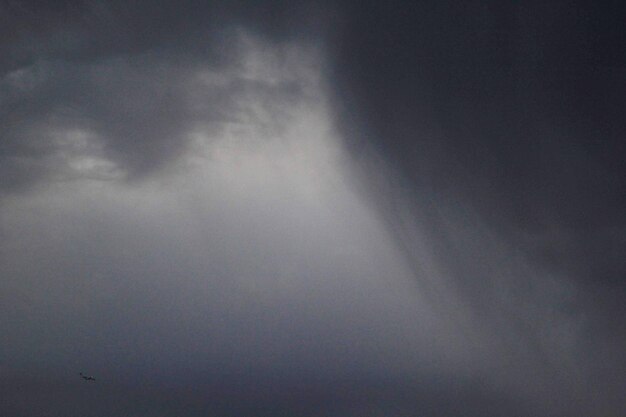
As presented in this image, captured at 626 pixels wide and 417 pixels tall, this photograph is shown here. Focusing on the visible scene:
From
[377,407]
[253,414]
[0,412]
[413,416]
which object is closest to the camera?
[0,412]

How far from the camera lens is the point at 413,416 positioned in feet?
541

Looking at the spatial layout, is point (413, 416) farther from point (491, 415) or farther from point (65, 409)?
point (65, 409)

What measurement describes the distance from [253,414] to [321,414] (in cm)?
2516

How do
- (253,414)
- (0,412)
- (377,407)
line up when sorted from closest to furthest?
(0,412) → (253,414) → (377,407)

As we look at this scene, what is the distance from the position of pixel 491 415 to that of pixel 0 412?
16053 cm

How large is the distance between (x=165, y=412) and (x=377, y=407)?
274ft

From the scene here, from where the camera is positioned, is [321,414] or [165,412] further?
[321,414]

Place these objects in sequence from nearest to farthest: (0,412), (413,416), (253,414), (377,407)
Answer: (0,412) < (413,416) < (253,414) < (377,407)

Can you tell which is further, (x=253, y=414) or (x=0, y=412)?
(x=253, y=414)

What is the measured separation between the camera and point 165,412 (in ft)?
519

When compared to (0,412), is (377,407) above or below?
above

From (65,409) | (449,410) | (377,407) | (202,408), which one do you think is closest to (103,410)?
(65,409)

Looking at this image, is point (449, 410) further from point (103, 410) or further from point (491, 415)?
point (103, 410)

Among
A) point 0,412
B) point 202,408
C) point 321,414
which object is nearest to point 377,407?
point 321,414
